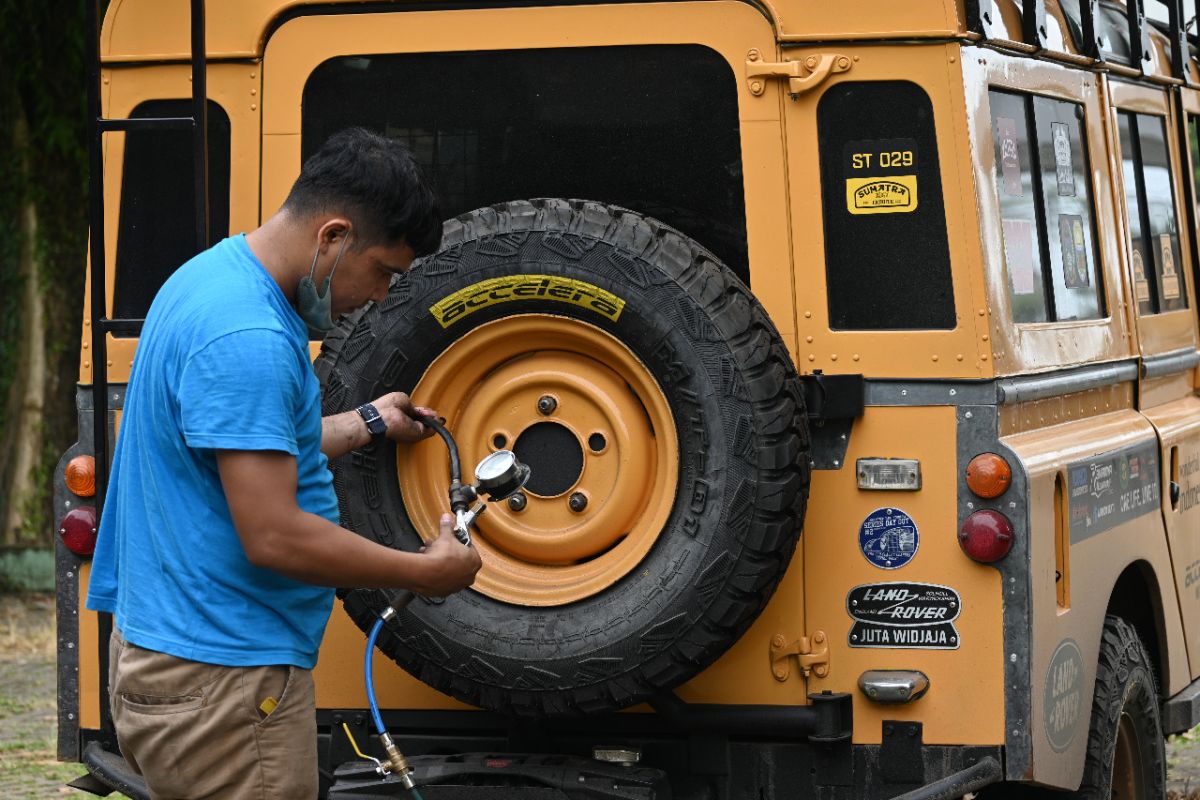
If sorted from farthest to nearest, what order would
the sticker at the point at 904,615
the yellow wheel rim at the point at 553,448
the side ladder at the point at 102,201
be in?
the side ladder at the point at 102,201 < the sticker at the point at 904,615 < the yellow wheel rim at the point at 553,448

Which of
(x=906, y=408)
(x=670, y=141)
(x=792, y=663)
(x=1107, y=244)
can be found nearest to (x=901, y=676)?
(x=792, y=663)

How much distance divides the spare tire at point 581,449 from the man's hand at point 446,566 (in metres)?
0.84

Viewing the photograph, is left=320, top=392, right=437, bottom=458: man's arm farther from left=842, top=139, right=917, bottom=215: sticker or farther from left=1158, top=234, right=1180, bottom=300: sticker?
left=1158, top=234, right=1180, bottom=300: sticker

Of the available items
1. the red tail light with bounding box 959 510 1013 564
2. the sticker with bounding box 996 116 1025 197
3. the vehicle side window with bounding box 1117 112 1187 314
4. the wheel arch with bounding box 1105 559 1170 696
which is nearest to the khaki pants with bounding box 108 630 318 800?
the red tail light with bounding box 959 510 1013 564

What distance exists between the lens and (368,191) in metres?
3.56

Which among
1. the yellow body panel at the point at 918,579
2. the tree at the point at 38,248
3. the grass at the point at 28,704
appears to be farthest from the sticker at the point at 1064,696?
the tree at the point at 38,248

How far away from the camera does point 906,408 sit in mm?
4707

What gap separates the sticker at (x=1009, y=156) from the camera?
5008 mm

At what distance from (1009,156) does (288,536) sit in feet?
8.35

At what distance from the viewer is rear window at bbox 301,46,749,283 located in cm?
488

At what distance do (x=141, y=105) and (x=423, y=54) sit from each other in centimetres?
80

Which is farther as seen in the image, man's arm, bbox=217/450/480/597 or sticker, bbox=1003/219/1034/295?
sticker, bbox=1003/219/1034/295

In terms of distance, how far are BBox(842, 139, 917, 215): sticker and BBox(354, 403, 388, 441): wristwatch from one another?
1.33 m

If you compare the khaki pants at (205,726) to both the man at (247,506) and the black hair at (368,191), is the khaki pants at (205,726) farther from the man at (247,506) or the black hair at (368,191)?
the black hair at (368,191)
